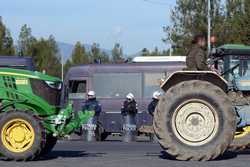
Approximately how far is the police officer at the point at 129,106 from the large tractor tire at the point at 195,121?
503 inches

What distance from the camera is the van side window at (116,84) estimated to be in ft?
91.8

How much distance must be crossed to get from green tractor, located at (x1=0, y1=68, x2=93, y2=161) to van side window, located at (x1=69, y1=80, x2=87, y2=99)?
45.4ft

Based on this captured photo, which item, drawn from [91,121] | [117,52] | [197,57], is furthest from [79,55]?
[197,57]

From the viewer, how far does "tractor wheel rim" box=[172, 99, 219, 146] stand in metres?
12.7

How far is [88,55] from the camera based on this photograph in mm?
68188

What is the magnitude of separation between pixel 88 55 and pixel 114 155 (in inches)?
2138

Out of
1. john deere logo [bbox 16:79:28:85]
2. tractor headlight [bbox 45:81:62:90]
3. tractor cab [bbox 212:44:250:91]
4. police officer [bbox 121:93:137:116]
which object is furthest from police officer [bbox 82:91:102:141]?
john deere logo [bbox 16:79:28:85]

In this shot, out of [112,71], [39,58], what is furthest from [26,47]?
[112,71]

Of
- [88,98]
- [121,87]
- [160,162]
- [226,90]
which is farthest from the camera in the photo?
[121,87]

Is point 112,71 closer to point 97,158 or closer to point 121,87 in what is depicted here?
point 121,87

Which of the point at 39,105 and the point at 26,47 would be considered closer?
the point at 39,105

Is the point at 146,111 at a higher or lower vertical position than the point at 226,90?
lower

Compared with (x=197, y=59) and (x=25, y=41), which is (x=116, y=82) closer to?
(x=197, y=59)

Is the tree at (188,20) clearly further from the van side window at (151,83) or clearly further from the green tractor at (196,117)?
the green tractor at (196,117)
